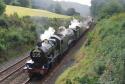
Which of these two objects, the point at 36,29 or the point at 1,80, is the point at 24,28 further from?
the point at 1,80

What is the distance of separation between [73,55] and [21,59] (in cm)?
649

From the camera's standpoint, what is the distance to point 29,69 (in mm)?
29328

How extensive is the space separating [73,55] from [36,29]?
1574cm

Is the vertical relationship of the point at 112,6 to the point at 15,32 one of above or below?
above

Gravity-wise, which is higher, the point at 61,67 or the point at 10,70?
the point at 61,67

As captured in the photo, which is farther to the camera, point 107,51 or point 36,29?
point 36,29

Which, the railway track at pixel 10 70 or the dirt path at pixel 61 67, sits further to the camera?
the railway track at pixel 10 70

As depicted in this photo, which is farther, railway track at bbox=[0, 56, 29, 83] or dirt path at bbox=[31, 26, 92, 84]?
railway track at bbox=[0, 56, 29, 83]

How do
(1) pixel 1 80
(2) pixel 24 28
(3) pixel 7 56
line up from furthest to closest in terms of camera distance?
(2) pixel 24 28 < (3) pixel 7 56 < (1) pixel 1 80

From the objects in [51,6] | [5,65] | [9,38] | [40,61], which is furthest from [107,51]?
[51,6]

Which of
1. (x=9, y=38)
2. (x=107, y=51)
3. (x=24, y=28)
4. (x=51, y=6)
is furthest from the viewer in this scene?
(x=51, y=6)

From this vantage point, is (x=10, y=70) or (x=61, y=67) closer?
(x=10, y=70)

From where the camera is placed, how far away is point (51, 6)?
441 feet

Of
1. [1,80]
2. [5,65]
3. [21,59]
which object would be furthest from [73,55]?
[1,80]
